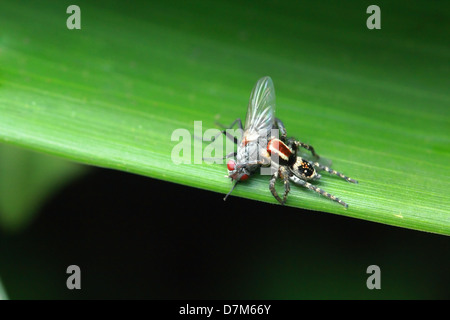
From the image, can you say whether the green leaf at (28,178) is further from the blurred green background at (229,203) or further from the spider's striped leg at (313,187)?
the spider's striped leg at (313,187)

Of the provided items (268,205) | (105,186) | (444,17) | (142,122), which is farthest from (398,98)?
(105,186)

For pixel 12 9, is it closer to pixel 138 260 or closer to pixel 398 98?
pixel 138 260

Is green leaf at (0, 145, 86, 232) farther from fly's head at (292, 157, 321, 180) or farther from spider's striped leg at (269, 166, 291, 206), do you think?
fly's head at (292, 157, 321, 180)

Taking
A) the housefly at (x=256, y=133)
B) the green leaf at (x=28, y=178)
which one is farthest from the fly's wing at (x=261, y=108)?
the green leaf at (x=28, y=178)

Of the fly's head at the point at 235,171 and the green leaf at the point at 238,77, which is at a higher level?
the green leaf at the point at 238,77

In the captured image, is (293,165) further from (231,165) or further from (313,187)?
(231,165)

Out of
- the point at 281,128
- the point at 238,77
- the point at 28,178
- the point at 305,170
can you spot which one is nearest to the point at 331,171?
the point at 305,170
